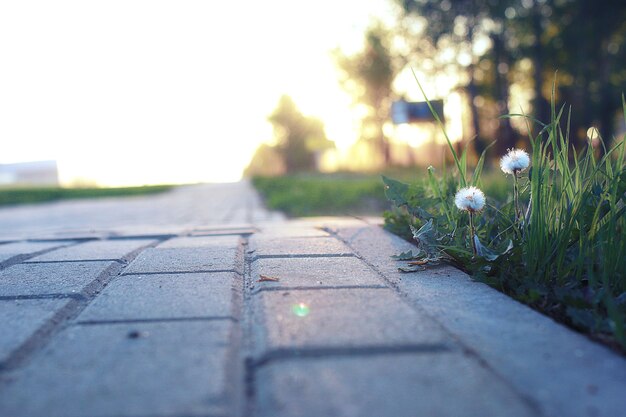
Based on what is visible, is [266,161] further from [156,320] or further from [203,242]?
[156,320]

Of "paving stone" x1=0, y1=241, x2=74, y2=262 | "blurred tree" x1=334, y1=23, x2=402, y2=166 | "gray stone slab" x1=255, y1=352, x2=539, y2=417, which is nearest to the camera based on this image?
"gray stone slab" x1=255, y1=352, x2=539, y2=417

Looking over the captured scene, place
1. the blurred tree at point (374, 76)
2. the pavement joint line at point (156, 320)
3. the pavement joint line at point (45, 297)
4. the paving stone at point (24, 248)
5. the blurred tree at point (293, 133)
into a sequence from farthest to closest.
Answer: the blurred tree at point (293, 133)
the blurred tree at point (374, 76)
the paving stone at point (24, 248)
the pavement joint line at point (45, 297)
the pavement joint line at point (156, 320)

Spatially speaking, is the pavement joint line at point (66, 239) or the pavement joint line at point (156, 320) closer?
the pavement joint line at point (156, 320)

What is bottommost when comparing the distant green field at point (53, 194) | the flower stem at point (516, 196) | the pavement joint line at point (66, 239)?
the distant green field at point (53, 194)

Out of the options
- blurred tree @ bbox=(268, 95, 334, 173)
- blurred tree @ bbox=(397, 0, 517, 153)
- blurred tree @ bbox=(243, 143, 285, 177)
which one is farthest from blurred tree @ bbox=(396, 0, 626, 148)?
blurred tree @ bbox=(243, 143, 285, 177)

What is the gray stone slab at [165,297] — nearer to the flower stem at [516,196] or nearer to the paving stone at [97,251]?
the paving stone at [97,251]

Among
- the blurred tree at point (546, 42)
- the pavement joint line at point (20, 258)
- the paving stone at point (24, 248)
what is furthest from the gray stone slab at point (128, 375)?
the blurred tree at point (546, 42)

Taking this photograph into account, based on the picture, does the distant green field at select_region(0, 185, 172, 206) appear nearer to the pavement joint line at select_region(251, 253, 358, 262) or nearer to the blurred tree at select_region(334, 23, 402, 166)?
the pavement joint line at select_region(251, 253, 358, 262)
